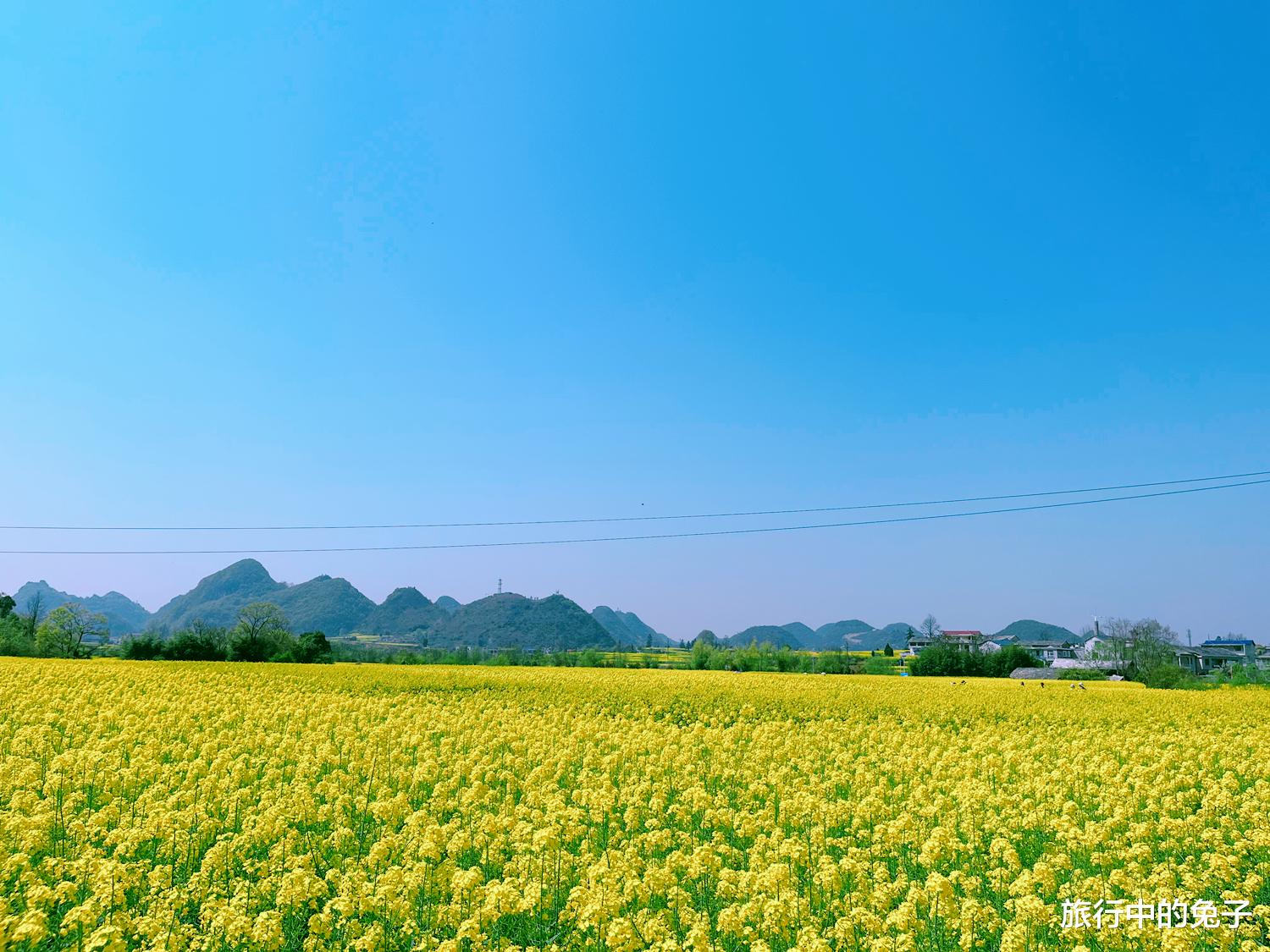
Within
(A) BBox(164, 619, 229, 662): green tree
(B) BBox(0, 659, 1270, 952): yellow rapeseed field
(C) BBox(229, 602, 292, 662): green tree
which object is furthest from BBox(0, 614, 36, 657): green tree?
(B) BBox(0, 659, 1270, 952): yellow rapeseed field

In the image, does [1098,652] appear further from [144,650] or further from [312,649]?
[144,650]

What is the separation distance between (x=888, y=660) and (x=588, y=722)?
3445 inches

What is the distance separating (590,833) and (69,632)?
90.6 metres

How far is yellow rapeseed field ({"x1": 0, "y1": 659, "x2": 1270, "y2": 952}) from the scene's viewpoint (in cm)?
742

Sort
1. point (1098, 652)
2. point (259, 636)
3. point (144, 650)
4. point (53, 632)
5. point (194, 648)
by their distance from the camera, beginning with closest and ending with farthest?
point (144, 650), point (194, 648), point (259, 636), point (53, 632), point (1098, 652)

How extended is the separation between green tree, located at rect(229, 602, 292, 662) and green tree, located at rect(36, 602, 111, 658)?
15.1 meters

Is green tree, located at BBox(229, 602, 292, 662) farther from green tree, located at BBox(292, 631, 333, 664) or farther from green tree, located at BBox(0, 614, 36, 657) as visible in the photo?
green tree, located at BBox(0, 614, 36, 657)

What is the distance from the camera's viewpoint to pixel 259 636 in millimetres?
72188

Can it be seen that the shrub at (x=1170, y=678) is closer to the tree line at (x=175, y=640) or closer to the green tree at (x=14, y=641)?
the tree line at (x=175, y=640)

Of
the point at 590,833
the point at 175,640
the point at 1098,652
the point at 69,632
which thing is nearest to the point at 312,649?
the point at 175,640

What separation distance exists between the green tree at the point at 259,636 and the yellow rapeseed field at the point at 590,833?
47.8 meters

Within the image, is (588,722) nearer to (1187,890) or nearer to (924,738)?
(924,738)

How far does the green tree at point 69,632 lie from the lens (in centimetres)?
7238

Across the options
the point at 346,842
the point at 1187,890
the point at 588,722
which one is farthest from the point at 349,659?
the point at 1187,890
